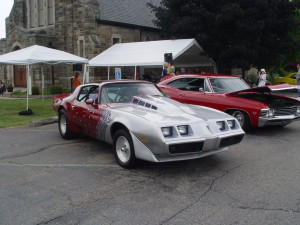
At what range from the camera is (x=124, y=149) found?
5.23 meters

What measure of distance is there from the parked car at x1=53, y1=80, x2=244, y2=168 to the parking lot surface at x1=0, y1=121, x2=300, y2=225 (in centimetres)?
39

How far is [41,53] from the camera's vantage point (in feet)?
41.1

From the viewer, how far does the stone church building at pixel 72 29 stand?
74.0 ft

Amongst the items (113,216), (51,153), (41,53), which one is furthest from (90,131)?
(41,53)

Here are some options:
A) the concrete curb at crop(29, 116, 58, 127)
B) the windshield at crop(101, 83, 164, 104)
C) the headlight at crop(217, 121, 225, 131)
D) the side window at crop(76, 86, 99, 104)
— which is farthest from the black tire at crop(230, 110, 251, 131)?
the concrete curb at crop(29, 116, 58, 127)

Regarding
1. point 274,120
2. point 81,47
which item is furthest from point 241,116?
point 81,47

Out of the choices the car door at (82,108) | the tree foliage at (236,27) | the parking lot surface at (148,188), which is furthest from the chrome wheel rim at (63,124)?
the tree foliage at (236,27)

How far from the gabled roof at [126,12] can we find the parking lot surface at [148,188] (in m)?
18.5

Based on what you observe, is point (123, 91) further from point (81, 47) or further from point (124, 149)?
point (81, 47)

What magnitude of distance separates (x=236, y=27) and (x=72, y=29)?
11.9m

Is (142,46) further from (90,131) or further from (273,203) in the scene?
(273,203)

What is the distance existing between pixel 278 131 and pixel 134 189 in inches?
210

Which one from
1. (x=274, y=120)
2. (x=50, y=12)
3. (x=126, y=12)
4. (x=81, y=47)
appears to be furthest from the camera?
(x=50, y=12)

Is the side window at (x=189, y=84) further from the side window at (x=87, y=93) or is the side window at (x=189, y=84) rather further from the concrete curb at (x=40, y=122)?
the concrete curb at (x=40, y=122)
